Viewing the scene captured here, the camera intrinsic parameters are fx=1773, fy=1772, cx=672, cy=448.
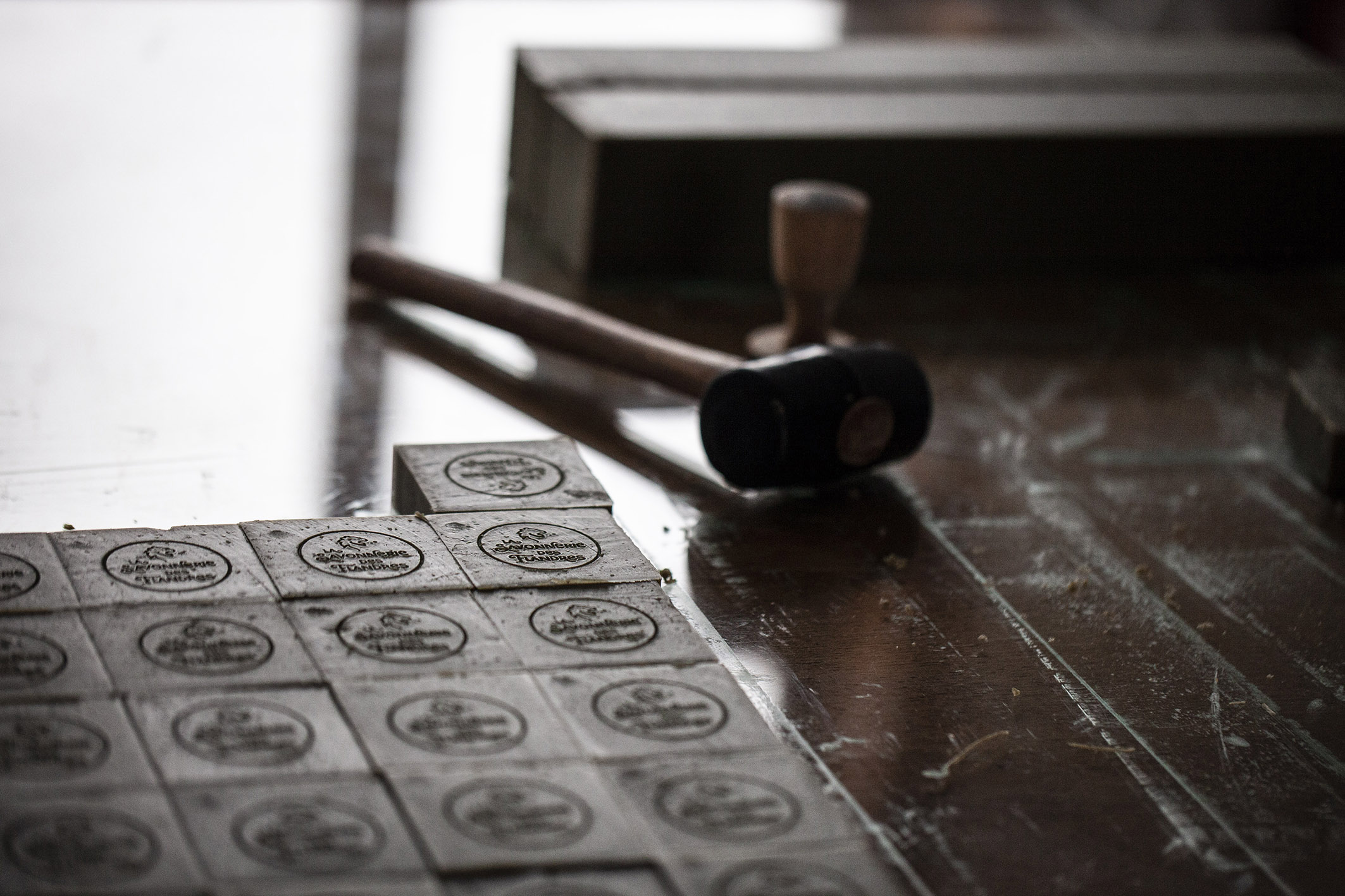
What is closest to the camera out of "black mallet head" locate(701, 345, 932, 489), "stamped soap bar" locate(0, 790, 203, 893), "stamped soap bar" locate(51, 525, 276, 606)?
"stamped soap bar" locate(0, 790, 203, 893)

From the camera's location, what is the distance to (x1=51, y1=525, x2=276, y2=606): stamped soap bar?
4.63 ft

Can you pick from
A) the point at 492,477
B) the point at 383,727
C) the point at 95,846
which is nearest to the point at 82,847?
the point at 95,846

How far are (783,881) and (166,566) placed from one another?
599 mm

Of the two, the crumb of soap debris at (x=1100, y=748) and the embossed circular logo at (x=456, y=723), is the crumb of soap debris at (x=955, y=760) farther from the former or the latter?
the embossed circular logo at (x=456, y=723)

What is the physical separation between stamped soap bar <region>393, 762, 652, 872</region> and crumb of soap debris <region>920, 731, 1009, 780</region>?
30cm

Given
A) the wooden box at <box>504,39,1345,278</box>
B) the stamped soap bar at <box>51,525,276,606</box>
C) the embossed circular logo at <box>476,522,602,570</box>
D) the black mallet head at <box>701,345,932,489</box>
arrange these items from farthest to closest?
the wooden box at <box>504,39,1345,278</box> → the black mallet head at <box>701,345,932,489</box> → the embossed circular logo at <box>476,522,602,570</box> → the stamped soap bar at <box>51,525,276,606</box>

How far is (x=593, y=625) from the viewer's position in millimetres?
1448

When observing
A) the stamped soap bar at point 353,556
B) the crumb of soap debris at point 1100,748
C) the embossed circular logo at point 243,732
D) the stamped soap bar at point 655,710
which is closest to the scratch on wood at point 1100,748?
the crumb of soap debris at point 1100,748

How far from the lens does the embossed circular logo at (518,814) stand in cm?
117

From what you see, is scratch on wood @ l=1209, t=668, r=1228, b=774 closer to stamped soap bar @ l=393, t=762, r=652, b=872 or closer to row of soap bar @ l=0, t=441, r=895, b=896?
row of soap bar @ l=0, t=441, r=895, b=896

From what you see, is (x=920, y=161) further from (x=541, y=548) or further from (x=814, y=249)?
(x=541, y=548)

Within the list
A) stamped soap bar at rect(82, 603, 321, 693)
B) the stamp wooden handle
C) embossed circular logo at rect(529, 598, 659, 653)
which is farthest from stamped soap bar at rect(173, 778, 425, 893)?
the stamp wooden handle

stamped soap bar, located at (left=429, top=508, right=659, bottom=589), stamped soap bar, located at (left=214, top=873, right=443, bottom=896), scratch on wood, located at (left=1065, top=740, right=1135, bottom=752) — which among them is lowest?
scratch on wood, located at (left=1065, top=740, right=1135, bottom=752)

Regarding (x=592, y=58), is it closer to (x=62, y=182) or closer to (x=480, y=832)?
(x=62, y=182)
